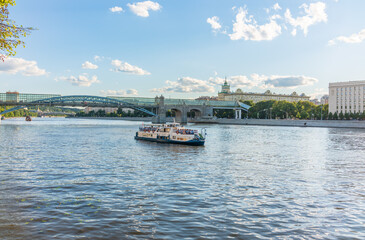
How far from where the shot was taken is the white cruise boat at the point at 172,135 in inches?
1609

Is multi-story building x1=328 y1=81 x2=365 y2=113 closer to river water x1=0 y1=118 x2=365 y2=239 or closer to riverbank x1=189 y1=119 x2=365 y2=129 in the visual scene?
riverbank x1=189 y1=119 x2=365 y2=129

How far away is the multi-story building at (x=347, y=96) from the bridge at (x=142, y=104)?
38.0 meters

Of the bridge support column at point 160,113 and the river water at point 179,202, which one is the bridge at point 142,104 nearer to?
the bridge support column at point 160,113

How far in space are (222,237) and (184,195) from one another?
188 inches

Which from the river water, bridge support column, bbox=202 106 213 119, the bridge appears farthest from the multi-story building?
the river water

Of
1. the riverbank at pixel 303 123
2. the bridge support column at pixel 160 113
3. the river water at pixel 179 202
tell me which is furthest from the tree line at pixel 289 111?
the river water at pixel 179 202

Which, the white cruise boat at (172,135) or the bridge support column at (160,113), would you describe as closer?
the white cruise boat at (172,135)

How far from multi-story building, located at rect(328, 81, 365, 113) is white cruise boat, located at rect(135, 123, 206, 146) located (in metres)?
121

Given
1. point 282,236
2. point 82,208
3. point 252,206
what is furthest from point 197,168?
point 282,236

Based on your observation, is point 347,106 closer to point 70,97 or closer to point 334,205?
point 70,97

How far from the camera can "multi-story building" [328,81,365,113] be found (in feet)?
471

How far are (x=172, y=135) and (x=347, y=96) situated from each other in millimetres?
125844

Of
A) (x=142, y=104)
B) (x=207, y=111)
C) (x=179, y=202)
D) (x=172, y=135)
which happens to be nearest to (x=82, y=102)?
(x=142, y=104)

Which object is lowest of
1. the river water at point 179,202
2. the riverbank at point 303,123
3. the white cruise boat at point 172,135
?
the river water at point 179,202
